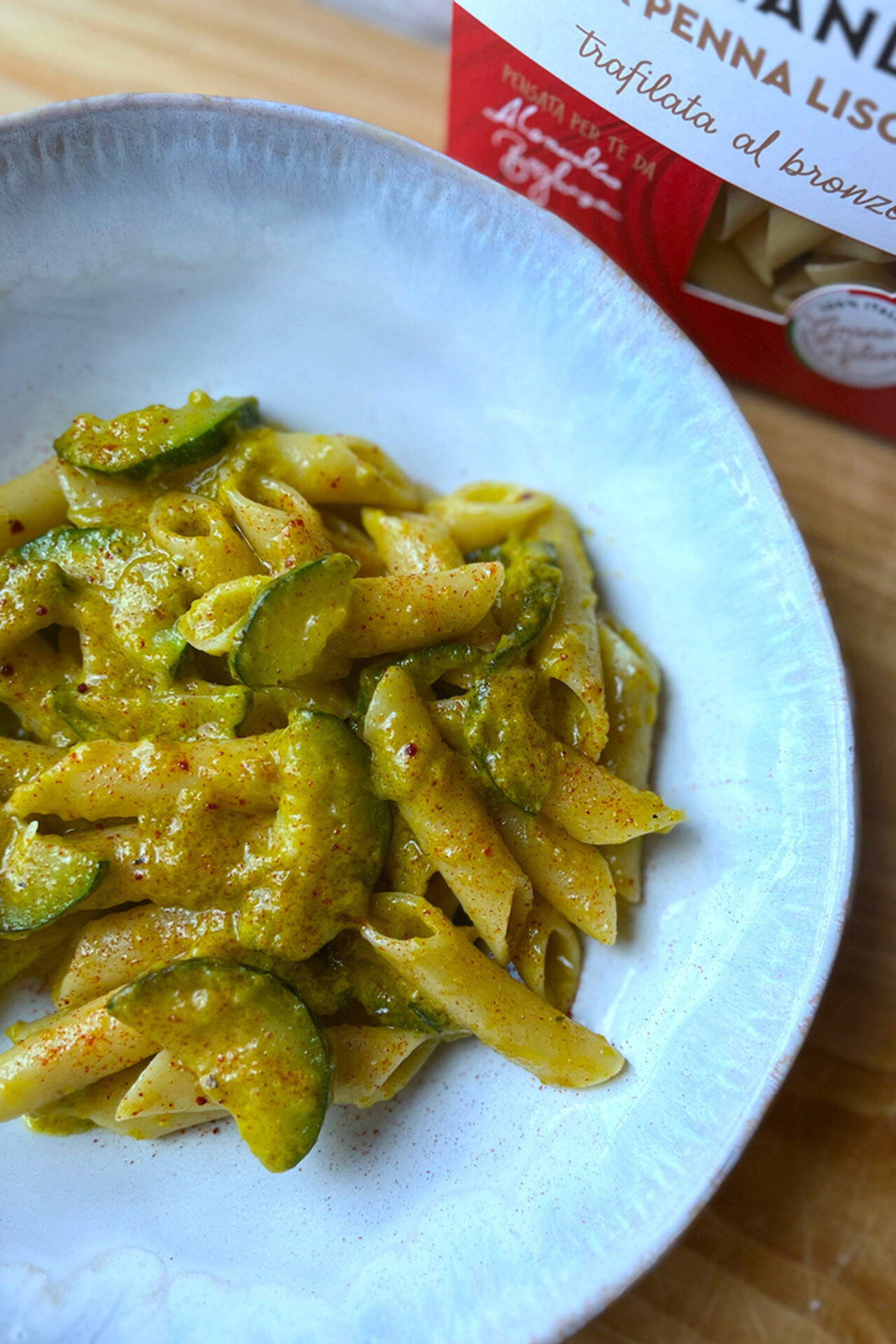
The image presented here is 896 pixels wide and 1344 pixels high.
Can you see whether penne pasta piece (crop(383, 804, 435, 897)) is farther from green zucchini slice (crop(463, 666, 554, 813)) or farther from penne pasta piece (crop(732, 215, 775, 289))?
penne pasta piece (crop(732, 215, 775, 289))

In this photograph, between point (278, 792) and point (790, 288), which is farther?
point (790, 288)

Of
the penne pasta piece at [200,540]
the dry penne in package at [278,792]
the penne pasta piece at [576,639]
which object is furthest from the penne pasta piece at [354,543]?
the penne pasta piece at [576,639]

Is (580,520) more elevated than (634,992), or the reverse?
(580,520)

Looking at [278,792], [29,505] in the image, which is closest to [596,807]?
[278,792]

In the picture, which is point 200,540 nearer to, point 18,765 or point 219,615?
point 219,615

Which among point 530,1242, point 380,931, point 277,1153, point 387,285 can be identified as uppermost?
point 387,285

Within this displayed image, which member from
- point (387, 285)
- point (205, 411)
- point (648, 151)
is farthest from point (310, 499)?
point (648, 151)

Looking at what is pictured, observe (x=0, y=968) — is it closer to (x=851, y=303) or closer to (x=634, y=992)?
(x=634, y=992)
